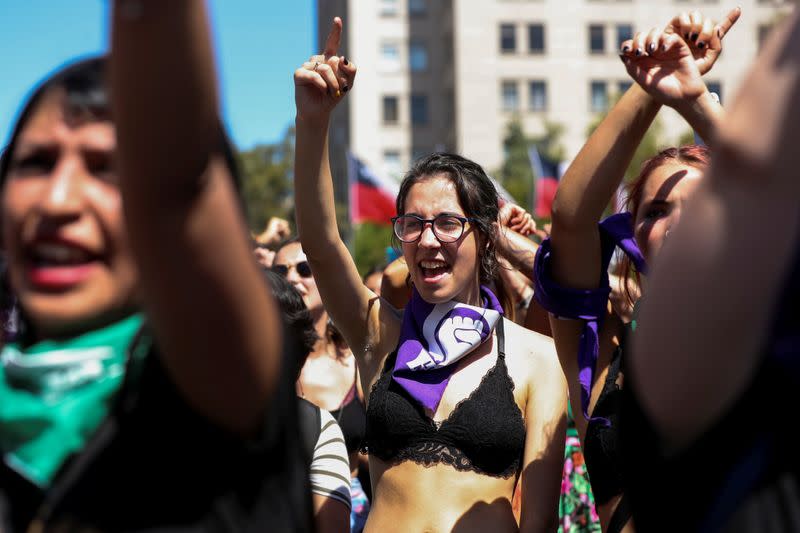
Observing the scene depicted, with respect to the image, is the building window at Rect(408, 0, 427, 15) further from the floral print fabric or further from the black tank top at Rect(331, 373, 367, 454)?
the black tank top at Rect(331, 373, 367, 454)

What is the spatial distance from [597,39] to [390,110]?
36.8 ft

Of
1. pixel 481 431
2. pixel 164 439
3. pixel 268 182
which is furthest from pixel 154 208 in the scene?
pixel 268 182

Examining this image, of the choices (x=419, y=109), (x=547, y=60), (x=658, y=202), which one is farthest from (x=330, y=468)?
(x=419, y=109)

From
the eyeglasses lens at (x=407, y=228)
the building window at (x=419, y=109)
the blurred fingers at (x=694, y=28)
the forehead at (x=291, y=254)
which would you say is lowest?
the building window at (x=419, y=109)

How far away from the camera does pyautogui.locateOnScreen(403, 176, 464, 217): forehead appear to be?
147 inches

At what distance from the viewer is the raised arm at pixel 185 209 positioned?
4.06 feet

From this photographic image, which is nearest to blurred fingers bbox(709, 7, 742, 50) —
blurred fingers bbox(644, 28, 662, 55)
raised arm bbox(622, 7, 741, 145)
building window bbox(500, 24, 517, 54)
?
raised arm bbox(622, 7, 741, 145)

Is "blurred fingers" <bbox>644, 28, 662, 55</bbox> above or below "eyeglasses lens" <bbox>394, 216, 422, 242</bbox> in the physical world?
above

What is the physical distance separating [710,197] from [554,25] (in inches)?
2092

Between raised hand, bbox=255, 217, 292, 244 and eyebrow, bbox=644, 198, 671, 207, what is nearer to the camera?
eyebrow, bbox=644, 198, 671, 207

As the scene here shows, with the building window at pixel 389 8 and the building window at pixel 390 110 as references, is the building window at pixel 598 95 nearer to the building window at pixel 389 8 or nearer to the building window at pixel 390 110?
the building window at pixel 390 110

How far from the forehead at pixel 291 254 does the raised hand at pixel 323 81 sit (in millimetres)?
2580

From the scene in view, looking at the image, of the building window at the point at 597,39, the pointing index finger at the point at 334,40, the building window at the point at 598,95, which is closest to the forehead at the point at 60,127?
the pointing index finger at the point at 334,40

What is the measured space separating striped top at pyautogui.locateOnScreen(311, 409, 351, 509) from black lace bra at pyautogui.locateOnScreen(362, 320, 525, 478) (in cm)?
29
